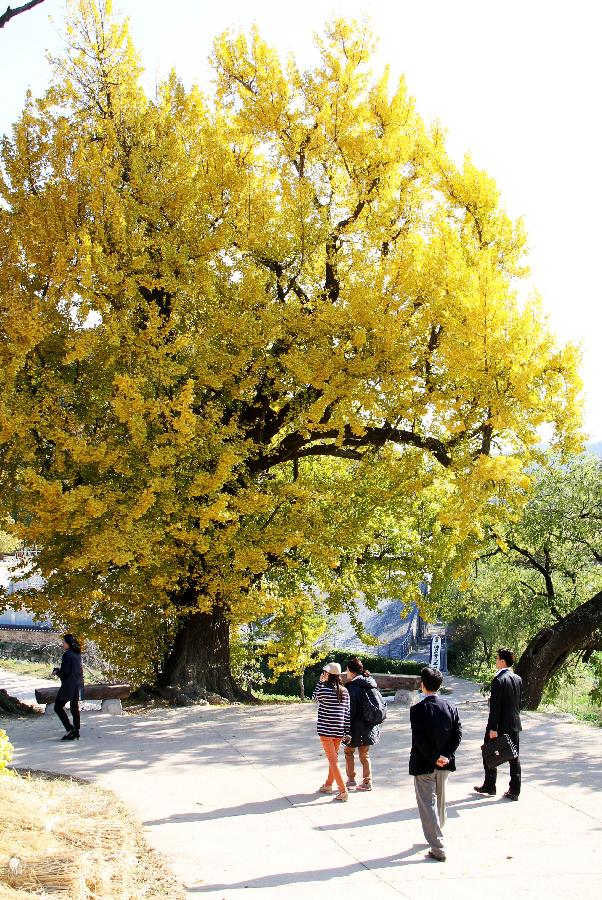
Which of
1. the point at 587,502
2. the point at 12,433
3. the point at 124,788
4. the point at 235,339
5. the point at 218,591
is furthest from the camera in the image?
the point at 587,502

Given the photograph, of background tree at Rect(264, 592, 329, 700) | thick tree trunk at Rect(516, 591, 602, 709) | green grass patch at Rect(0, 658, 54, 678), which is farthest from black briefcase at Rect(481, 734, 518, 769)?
green grass patch at Rect(0, 658, 54, 678)

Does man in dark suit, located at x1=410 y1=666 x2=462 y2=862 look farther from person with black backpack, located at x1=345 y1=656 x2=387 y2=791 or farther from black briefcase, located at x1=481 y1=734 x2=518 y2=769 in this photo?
person with black backpack, located at x1=345 y1=656 x2=387 y2=791

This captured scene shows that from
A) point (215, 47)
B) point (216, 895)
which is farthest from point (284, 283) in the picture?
point (216, 895)

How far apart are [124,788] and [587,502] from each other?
16.1 metres

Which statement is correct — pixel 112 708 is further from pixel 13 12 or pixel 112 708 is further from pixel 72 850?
pixel 13 12

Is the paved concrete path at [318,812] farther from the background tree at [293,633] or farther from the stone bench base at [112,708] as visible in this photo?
the background tree at [293,633]

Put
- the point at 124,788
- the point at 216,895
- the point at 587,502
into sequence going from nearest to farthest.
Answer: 1. the point at 216,895
2. the point at 124,788
3. the point at 587,502

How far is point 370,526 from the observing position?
16250 millimetres

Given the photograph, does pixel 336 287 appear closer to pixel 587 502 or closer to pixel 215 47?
pixel 215 47

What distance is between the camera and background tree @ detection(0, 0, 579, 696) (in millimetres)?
12211

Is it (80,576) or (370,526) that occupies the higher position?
(370,526)

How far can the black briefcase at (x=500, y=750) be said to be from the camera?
7906mm

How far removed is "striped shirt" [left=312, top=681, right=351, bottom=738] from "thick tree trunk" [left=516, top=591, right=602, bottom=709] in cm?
1001

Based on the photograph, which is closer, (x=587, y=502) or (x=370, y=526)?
(x=370, y=526)
